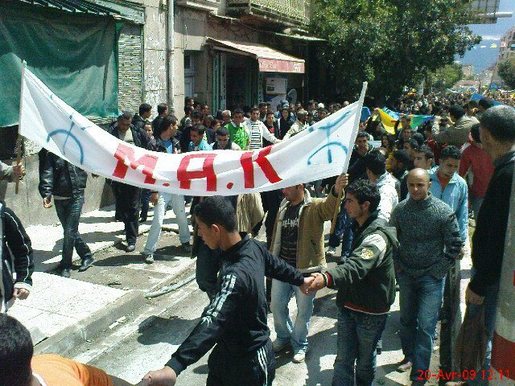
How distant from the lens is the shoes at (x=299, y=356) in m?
4.71

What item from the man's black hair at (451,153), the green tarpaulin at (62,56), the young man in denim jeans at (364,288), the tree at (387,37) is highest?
the tree at (387,37)

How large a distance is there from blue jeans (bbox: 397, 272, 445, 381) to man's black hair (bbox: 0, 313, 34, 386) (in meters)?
3.18

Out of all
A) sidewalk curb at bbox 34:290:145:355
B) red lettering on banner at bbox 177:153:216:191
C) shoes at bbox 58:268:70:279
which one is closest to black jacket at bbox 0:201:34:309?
sidewalk curb at bbox 34:290:145:355

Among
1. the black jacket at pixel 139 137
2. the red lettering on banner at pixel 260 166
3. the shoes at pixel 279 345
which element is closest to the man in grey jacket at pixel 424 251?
the red lettering on banner at pixel 260 166

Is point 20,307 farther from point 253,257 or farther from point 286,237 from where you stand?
point 253,257

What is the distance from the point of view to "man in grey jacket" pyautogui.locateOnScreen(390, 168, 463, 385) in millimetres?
4098

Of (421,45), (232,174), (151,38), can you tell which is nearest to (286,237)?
(232,174)

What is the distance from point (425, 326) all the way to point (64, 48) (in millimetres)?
7192

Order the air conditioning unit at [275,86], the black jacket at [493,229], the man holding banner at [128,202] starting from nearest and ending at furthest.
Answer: the black jacket at [493,229] → the man holding banner at [128,202] → the air conditioning unit at [275,86]

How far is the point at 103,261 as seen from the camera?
7242 mm

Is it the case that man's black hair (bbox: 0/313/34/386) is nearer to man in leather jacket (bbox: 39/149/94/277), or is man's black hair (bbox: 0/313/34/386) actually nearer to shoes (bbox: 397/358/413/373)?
shoes (bbox: 397/358/413/373)

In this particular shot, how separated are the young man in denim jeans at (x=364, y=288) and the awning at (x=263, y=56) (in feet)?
38.9

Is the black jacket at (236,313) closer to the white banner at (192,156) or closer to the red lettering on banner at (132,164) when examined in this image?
the white banner at (192,156)

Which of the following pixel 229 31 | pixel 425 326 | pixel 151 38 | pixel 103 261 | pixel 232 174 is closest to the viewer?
pixel 425 326
